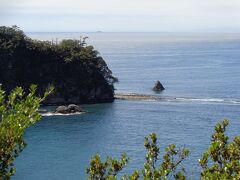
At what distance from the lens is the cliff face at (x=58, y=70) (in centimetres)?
11100

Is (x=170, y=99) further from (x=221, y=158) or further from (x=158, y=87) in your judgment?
(x=221, y=158)

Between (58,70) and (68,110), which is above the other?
(58,70)

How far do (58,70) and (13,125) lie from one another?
104 metres

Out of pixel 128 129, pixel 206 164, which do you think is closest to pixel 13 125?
pixel 206 164

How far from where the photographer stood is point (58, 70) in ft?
376

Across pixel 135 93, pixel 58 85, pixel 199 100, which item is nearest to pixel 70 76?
pixel 58 85

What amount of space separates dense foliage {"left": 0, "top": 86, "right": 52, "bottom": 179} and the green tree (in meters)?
4.98

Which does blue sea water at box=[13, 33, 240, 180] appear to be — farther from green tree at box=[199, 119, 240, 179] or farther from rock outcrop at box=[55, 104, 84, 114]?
Result: green tree at box=[199, 119, 240, 179]

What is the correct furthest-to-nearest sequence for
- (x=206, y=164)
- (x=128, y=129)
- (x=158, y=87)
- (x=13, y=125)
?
1. (x=158, y=87)
2. (x=128, y=129)
3. (x=206, y=164)
4. (x=13, y=125)

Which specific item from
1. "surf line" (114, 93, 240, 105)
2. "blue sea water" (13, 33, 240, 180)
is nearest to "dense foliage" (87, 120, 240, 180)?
"blue sea water" (13, 33, 240, 180)

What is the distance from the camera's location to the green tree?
42.9 feet

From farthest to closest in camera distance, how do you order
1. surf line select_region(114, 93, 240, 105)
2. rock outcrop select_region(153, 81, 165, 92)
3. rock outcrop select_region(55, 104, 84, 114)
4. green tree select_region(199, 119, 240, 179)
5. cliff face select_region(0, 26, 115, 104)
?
1. rock outcrop select_region(153, 81, 165, 92)
2. cliff face select_region(0, 26, 115, 104)
3. surf line select_region(114, 93, 240, 105)
4. rock outcrop select_region(55, 104, 84, 114)
5. green tree select_region(199, 119, 240, 179)

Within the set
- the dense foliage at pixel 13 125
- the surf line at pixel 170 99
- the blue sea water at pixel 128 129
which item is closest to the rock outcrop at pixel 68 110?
the blue sea water at pixel 128 129

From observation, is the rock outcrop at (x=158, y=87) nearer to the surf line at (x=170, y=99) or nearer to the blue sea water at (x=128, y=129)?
the blue sea water at (x=128, y=129)
